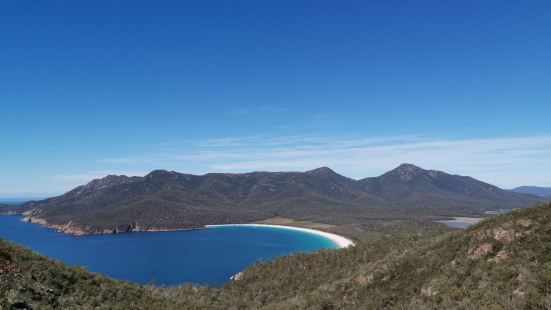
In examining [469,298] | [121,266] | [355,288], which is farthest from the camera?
[121,266]

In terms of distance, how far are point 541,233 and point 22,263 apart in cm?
4938

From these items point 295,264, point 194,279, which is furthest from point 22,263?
point 194,279

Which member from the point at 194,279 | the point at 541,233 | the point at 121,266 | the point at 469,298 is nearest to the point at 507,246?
the point at 541,233

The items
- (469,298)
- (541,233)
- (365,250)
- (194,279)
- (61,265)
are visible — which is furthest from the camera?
(194,279)

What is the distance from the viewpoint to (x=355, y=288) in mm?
45031

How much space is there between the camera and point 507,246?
35.3 metres

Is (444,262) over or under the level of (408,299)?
over

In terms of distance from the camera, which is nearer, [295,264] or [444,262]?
[444,262]

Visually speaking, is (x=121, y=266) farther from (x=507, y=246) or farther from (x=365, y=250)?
(x=507, y=246)

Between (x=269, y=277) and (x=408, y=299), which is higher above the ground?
(x=408, y=299)

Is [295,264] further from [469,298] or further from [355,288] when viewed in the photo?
[469,298]

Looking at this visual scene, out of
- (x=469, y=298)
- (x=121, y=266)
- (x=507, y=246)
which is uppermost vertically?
(x=507, y=246)

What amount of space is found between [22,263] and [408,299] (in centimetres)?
3715

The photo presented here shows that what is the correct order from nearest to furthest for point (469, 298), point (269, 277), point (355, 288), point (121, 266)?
1. point (469, 298)
2. point (355, 288)
3. point (269, 277)
4. point (121, 266)
